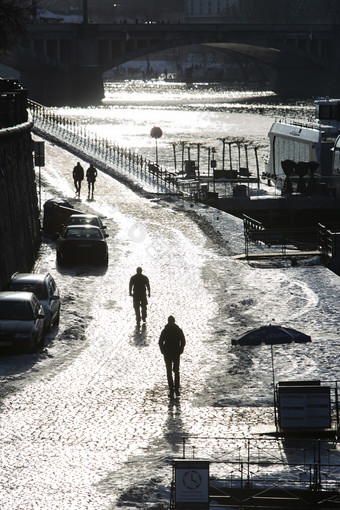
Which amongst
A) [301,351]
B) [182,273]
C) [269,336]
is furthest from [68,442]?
[182,273]

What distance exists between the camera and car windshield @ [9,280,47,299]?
2297 cm

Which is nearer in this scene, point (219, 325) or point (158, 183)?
point (219, 325)

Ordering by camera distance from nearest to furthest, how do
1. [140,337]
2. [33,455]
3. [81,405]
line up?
[33,455], [81,405], [140,337]

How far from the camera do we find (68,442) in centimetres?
1509

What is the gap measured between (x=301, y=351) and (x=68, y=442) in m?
7.33

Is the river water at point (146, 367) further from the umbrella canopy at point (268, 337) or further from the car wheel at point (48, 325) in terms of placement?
the umbrella canopy at point (268, 337)

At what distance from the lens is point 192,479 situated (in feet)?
38.5

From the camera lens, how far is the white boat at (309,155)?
186ft

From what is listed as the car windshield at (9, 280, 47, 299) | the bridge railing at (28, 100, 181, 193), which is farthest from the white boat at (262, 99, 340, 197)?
the car windshield at (9, 280, 47, 299)

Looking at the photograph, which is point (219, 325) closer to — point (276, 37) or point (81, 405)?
point (81, 405)

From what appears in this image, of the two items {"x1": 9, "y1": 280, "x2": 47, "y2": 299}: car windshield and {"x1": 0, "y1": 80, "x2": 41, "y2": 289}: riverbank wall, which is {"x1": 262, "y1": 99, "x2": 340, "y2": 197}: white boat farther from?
{"x1": 9, "y1": 280, "x2": 47, "y2": 299}: car windshield

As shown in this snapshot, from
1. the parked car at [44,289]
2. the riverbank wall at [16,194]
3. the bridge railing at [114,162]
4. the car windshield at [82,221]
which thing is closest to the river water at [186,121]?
the bridge railing at [114,162]

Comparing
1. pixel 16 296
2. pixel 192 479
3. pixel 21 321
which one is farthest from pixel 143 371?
pixel 192 479

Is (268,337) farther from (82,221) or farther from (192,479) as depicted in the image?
(82,221)
